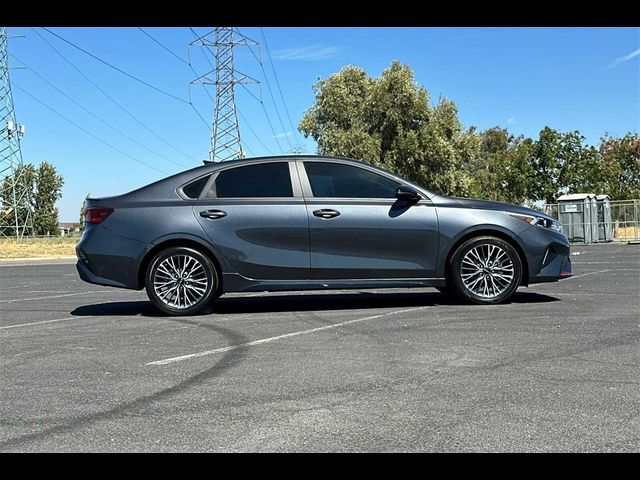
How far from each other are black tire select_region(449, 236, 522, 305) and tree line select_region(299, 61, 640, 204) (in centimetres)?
2630

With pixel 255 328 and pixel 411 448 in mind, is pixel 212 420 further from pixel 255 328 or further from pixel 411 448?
pixel 255 328

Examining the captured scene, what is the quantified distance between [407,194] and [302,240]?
1.23 metres

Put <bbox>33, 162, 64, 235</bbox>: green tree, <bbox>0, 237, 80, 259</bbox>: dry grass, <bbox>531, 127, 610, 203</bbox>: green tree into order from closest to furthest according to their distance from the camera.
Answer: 1. <bbox>0, 237, 80, 259</bbox>: dry grass
2. <bbox>531, 127, 610, 203</bbox>: green tree
3. <bbox>33, 162, 64, 235</bbox>: green tree

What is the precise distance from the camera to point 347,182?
742cm

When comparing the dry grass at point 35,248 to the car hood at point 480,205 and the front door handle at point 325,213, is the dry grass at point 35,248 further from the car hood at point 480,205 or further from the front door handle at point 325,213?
the car hood at point 480,205

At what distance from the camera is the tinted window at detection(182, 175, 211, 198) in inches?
291

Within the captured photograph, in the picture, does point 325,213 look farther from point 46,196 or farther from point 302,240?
point 46,196

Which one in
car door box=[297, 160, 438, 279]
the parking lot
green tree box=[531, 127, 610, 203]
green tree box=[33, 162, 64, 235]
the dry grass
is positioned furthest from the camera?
green tree box=[33, 162, 64, 235]

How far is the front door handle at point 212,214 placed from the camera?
7.23 meters

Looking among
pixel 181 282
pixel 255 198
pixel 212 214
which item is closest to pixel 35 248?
pixel 181 282

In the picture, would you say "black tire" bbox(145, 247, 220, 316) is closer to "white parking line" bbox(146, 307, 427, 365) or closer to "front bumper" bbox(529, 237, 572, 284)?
"white parking line" bbox(146, 307, 427, 365)

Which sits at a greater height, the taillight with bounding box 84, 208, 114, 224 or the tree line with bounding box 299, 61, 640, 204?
the tree line with bounding box 299, 61, 640, 204

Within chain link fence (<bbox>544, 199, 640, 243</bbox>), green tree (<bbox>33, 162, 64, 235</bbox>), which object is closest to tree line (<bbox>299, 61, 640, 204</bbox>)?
chain link fence (<bbox>544, 199, 640, 243</bbox>)
